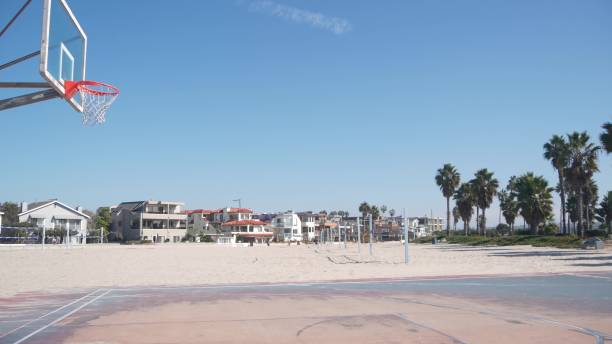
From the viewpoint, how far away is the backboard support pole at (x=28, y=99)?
405 inches

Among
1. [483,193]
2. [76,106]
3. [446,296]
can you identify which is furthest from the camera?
[483,193]

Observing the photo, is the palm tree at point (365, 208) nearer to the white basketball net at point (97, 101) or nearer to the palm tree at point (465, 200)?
the palm tree at point (465, 200)

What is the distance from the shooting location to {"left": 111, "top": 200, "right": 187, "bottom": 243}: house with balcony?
8844 cm

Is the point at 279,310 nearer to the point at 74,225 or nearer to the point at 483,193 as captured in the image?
the point at 483,193

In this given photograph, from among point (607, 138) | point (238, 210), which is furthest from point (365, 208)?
point (607, 138)

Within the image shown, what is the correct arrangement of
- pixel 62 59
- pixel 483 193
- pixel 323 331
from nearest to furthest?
1. pixel 323 331
2. pixel 62 59
3. pixel 483 193

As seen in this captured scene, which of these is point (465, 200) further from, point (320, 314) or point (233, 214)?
point (320, 314)

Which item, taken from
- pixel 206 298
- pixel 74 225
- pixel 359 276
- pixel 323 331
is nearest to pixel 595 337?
pixel 323 331

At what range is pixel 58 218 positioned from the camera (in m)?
81.1

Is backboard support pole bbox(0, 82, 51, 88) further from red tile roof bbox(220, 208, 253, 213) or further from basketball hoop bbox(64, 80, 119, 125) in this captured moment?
red tile roof bbox(220, 208, 253, 213)

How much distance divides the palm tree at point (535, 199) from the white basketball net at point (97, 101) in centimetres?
5875

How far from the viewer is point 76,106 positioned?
12539mm

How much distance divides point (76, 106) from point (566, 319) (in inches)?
494

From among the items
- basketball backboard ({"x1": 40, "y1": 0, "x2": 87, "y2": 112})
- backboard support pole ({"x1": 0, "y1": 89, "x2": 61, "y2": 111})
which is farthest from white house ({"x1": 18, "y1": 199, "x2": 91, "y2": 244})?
backboard support pole ({"x1": 0, "y1": 89, "x2": 61, "y2": 111})
